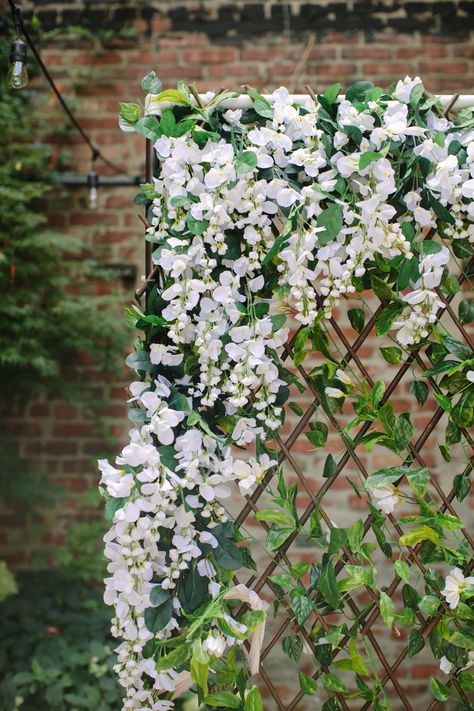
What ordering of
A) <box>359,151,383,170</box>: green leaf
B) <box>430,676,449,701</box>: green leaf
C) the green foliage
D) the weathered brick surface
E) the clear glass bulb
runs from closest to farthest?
<box>359,151,383,170</box>: green leaf, <box>430,676,449,701</box>: green leaf, the clear glass bulb, the green foliage, the weathered brick surface

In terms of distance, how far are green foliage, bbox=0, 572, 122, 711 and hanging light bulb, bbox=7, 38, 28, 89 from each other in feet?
5.39

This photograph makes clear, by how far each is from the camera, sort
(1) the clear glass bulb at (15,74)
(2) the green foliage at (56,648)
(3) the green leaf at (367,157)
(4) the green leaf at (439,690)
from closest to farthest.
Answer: (3) the green leaf at (367,157) → (4) the green leaf at (439,690) → (1) the clear glass bulb at (15,74) → (2) the green foliage at (56,648)

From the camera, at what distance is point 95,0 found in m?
2.59

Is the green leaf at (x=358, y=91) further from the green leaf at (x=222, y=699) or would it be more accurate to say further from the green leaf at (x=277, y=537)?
the green leaf at (x=222, y=699)

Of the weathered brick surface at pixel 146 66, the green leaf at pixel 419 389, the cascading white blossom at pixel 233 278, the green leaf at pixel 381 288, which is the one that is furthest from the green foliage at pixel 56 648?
the green leaf at pixel 381 288

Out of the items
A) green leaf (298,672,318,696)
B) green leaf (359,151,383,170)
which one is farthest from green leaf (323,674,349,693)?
green leaf (359,151,383,170)

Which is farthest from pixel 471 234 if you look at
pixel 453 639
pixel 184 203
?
pixel 453 639

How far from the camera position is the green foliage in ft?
6.81

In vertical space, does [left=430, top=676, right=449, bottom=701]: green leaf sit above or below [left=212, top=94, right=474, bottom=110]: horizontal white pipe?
below

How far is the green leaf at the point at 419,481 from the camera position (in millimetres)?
1087

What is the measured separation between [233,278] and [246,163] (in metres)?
0.18

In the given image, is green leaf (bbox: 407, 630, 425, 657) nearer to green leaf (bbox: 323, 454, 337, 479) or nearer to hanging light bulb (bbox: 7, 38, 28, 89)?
green leaf (bbox: 323, 454, 337, 479)

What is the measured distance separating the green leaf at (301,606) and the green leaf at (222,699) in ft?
0.52

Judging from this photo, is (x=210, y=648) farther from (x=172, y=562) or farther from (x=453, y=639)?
(x=453, y=639)
